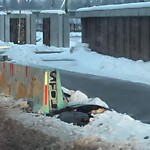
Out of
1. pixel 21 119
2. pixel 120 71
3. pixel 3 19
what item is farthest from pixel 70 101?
pixel 3 19

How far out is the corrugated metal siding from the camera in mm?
21484

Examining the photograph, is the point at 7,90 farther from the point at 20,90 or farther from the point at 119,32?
the point at 119,32

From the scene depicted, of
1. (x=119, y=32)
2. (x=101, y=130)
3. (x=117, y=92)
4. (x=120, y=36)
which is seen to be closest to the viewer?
(x=101, y=130)

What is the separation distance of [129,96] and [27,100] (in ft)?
11.3

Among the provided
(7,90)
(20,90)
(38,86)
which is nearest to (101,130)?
(38,86)

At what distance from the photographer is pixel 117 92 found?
604 inches

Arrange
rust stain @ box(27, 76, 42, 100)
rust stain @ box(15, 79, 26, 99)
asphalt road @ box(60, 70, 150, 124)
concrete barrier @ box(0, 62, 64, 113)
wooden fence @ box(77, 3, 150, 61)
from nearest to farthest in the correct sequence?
1. concrete barrier @ box(0, 62, 64, 113)
2. rust stain @ box(27, 76, 42, 100)
3. asphalt road @ box(60, 70, 150, 124)
4. rust stain @ box(15, 79, 26, 99)
5. wooden fence @ box(77, 3, 150, 61)

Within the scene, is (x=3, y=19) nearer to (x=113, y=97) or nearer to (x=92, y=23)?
(x=92, y=23)

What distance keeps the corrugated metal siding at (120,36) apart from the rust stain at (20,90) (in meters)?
9.16

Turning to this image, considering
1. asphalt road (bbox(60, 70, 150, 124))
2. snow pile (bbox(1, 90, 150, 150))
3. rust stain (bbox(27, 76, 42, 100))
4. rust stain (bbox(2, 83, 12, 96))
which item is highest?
rust stain (bbox(27, 76, 42, 100))

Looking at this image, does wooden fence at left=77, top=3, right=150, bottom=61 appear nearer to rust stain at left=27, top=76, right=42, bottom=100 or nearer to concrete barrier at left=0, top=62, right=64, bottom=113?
concrete barrier at left=0, top=62, right=64, bottom=113

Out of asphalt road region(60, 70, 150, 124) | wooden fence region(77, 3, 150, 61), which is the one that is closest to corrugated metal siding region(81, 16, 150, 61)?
wooden fence region(77, 3, 150, 61)

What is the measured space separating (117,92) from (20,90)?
11.9ft

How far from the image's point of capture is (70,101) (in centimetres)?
1217
